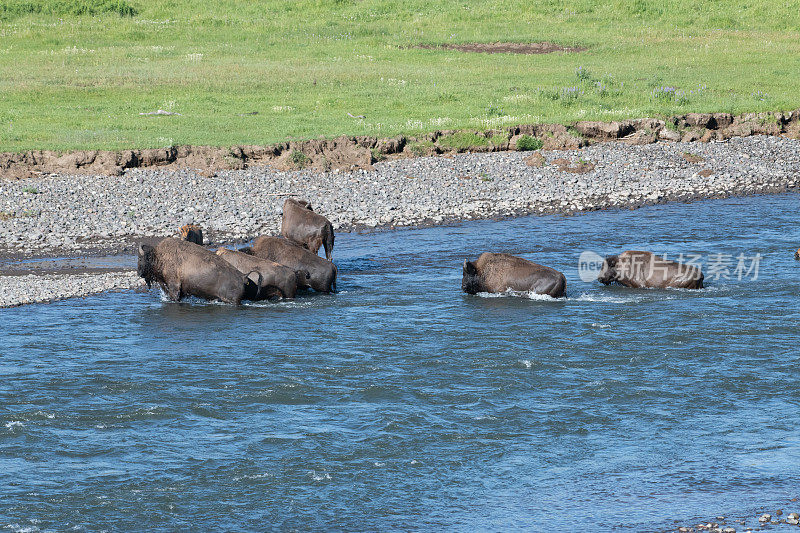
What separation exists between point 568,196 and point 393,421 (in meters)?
15.5

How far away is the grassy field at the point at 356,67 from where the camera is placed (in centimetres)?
3153

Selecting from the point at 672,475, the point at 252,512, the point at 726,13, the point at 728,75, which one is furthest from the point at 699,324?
the point at 726,13

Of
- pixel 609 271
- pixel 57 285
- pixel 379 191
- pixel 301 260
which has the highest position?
pixel 379 191

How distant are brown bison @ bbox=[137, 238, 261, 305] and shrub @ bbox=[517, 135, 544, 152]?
15.2 m

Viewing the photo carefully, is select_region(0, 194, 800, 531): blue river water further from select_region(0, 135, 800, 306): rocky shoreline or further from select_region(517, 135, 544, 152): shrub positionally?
select_region(517, 135, 544, 152): shrub

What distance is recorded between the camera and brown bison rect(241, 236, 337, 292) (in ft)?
55.8

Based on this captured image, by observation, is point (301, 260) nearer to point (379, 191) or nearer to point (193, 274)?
point (193, 274)

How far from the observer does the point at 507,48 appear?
45781mm

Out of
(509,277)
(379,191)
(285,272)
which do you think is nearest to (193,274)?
(285,272)

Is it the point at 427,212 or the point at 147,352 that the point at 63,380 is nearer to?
the point at 147,352

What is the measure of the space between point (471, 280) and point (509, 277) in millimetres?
642

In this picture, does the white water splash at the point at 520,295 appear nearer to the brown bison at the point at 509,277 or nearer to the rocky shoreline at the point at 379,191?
the brown bison at the point at 509,277

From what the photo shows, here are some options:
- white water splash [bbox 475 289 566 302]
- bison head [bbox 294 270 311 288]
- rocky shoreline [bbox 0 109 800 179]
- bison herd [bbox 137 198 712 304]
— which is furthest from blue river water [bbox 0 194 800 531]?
rocky shoreline [bbox 0 109 800 179]

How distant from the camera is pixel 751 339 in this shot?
14227 millimetres
